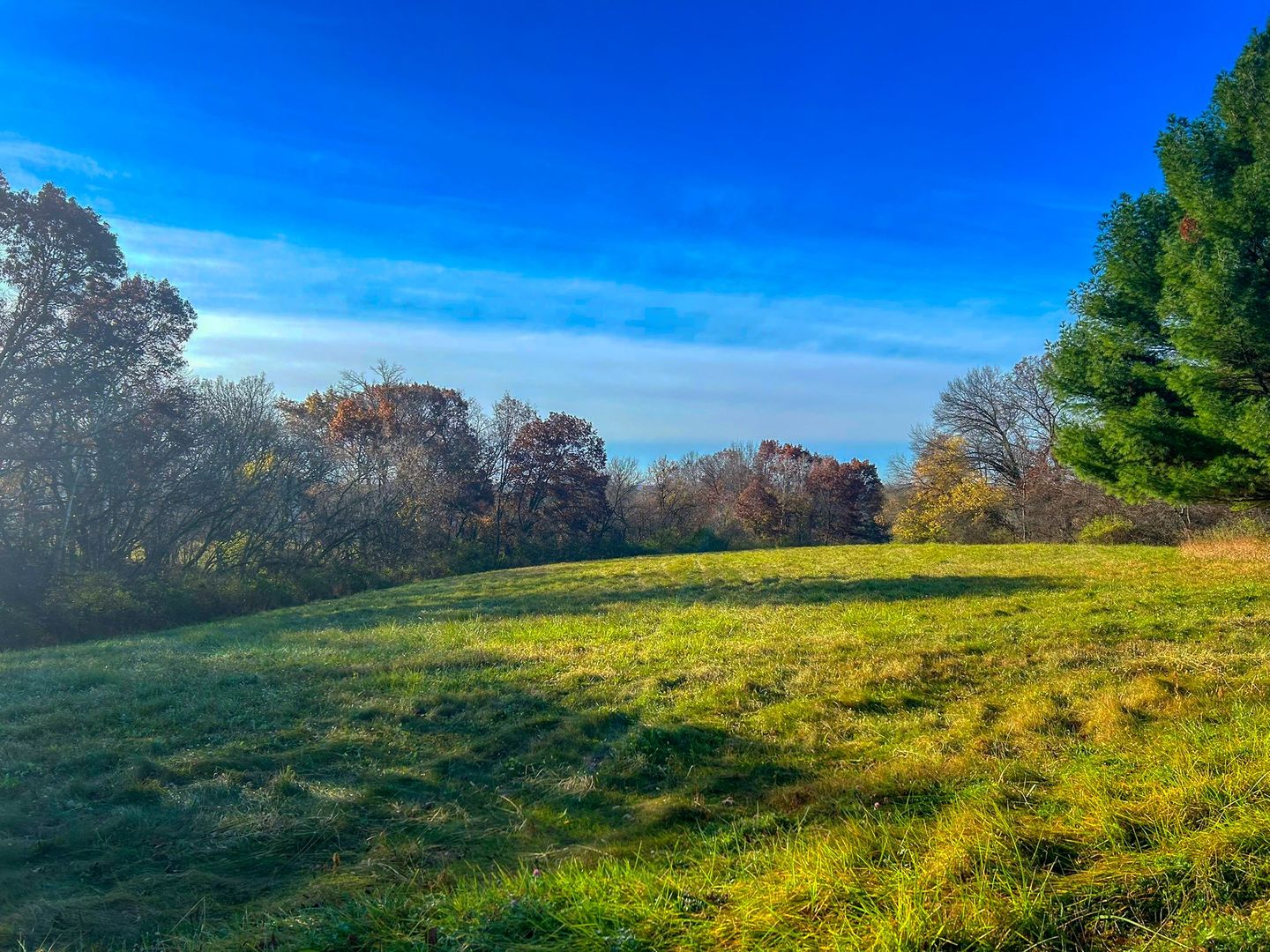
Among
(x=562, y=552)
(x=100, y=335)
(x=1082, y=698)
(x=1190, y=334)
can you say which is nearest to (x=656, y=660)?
(x=1082, y=698)

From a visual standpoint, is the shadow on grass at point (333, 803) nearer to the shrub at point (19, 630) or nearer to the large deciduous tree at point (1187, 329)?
the large deciduous tree at point (1187, 329)

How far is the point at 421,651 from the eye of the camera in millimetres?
9336

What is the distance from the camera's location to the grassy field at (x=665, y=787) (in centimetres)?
233

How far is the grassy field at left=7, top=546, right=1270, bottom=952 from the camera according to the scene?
233cm

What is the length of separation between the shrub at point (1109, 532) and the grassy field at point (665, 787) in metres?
16.4

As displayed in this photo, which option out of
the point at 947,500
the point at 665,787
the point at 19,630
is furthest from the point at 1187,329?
the point at 947,500

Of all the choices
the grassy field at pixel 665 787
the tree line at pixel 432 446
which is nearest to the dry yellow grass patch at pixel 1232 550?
the tree line at pixel 432 446

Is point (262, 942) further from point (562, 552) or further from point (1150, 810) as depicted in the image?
point (562, 552)

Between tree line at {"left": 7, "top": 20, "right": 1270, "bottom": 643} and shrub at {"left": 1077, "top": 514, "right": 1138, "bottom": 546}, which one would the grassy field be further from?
shrub at {"left": 1077, "top": 514, "right": 1138, "bottom": 546}

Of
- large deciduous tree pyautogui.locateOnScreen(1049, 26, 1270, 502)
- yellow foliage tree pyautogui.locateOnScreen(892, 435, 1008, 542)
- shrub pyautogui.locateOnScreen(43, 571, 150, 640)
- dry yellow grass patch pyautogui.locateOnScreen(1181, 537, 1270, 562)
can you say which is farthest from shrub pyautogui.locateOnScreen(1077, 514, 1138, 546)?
shrub pyautogui.locateOnScreen(43, 571, 150, 640)

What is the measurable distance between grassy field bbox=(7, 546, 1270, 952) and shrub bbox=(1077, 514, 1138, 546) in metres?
16.4

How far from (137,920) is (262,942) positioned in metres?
1.05

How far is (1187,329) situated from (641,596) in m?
11.2

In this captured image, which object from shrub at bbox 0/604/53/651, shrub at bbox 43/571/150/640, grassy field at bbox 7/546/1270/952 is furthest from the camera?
shrub at bbox 43/571/150/640
